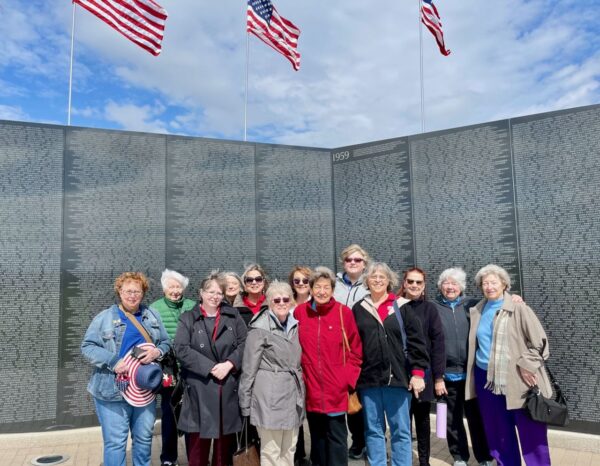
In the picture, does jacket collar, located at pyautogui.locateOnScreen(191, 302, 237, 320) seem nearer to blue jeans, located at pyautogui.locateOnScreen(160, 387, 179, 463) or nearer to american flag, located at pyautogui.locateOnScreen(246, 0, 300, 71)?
blue jeans, located at pyautogui.locateOnScreen(160, 387, 179, 463)

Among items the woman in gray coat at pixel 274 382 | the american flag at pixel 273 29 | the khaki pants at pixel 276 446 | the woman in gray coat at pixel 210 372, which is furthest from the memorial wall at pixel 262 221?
the khaki pants at pixel 276 446

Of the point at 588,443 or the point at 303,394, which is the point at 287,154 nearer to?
the point at 303,394

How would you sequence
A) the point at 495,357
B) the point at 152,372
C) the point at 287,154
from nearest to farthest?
the point at 152,372 < the point at 495,357 < the point at 287,154

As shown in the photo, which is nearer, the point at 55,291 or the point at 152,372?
the point at 152,372

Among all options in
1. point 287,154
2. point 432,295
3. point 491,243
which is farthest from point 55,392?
point 491,243

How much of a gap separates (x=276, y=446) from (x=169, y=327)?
66.2 inches

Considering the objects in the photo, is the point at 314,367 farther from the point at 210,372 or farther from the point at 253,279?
the point at 253,279

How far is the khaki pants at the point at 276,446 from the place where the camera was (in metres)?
3.83

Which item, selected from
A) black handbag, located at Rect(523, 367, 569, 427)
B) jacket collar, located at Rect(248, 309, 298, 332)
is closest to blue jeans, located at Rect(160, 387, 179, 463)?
jacket collar, located at Rect(248, 309, 298, 332)

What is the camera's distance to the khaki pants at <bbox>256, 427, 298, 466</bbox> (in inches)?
151

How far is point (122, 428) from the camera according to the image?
3822 millimetres

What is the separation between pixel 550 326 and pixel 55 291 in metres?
6.19

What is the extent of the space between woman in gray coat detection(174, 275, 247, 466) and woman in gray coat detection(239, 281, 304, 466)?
0.52 feet

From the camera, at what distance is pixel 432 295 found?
640 centimetres
